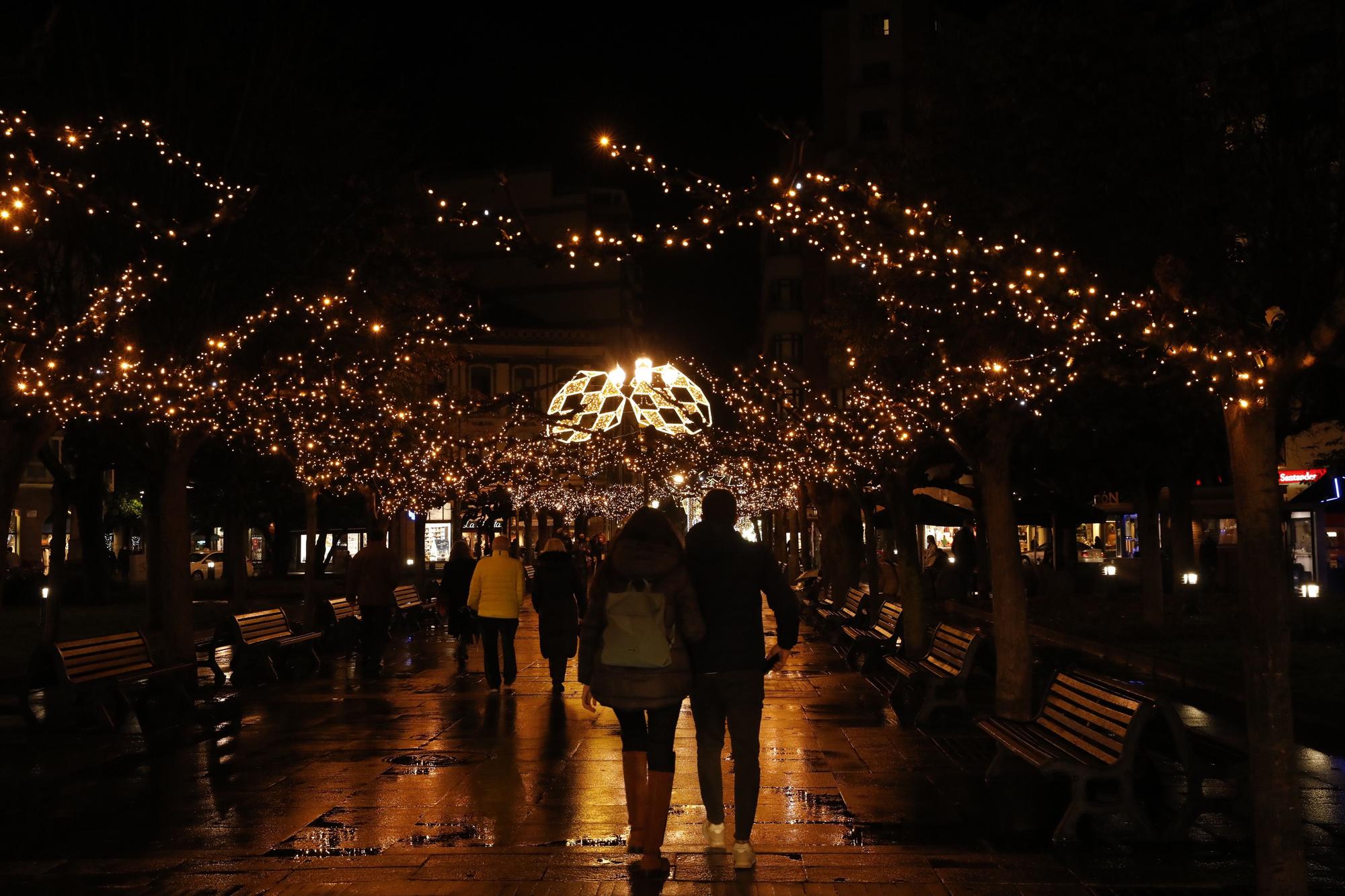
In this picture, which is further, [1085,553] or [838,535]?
[1085,553]

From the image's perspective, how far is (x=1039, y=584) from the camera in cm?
3731

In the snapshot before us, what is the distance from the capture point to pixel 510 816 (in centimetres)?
929

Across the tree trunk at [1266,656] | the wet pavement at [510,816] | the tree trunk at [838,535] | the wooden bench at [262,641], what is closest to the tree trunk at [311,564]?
the wooden bench at [262,641]

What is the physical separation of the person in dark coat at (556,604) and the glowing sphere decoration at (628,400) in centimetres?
1803

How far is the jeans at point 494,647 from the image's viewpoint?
17.2 meters

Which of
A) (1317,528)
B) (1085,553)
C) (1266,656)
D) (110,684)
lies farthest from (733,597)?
(1085,553)

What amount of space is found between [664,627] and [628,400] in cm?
3880

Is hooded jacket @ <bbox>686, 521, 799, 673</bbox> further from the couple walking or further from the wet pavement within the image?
the wet pavement

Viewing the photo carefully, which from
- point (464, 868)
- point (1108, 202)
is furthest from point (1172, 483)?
point (464, 868)

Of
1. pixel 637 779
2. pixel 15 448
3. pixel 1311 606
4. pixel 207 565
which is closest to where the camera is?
pixel 637 779

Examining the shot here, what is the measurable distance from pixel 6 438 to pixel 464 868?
33.7 feet

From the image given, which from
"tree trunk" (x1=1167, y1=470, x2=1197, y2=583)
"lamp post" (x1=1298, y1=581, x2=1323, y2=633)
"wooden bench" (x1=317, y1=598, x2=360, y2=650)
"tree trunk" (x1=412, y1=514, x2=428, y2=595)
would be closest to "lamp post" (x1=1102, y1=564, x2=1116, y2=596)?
"tree trunk" (x1=1167, y1=470, x2=1197, y2=583)

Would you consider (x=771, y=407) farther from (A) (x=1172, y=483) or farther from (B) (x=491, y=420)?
(B) (x=491, y=420)

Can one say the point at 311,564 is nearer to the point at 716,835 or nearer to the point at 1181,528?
the point at 1181,528
